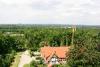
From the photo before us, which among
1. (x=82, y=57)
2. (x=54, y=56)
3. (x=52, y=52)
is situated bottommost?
(x=54, y=56)

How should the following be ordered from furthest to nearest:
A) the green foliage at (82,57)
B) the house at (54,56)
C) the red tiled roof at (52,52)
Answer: the red tiled roof at (52,52) < the house at (54,56) < the green foliage at (82,57)

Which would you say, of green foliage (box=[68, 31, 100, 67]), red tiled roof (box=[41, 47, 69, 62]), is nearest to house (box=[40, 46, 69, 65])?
red tiled roof (box=[41, 47, 69, 62])

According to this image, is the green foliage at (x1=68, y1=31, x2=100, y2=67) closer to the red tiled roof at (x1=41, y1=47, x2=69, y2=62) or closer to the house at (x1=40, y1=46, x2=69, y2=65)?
the house at (x1=40, y1=46, x2=69, y2=65)

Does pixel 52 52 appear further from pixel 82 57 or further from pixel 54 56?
pixel 82 57

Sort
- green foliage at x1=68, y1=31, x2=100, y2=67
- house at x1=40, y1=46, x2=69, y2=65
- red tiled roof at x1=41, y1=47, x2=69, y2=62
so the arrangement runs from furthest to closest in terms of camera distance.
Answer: red tiled roof at x1=41, y1=47, x2=69, y2=62, house at x1=40, y1=46, x2=69, y2=65, green foliage at x1=68, y1=31, x2=100, y2=67

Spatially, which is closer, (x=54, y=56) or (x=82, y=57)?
(x=82, y=57)

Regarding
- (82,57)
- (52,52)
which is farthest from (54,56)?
(82,57)

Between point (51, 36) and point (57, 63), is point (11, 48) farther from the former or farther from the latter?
point (57, 63)

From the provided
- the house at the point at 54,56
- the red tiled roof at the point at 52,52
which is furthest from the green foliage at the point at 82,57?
the red tiled roof at the point at 52,52

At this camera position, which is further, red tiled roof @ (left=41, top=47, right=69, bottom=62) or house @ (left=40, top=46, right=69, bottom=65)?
red tiled roof @ (left=41, top=47, right=69, bottom=62)

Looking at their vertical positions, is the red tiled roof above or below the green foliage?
below

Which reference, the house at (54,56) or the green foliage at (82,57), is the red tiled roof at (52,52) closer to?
the house at (54,56)
